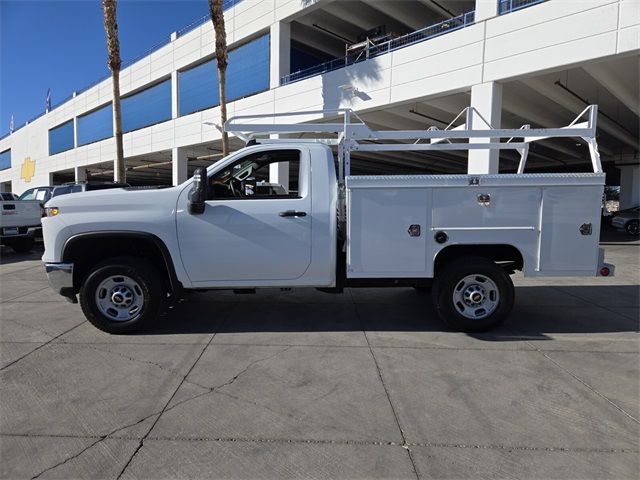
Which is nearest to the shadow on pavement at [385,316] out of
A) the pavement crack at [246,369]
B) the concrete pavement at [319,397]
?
the concrete pavement at [319,397]

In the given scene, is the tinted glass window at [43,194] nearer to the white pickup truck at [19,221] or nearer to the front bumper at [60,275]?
the white pickup truck at [19,221]

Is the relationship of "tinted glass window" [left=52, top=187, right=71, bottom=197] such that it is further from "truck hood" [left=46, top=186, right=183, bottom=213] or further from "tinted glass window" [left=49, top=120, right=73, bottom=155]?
"tinted glass window" [left=49, top=120, right=73, bottom=155]

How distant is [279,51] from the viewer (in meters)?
17.8

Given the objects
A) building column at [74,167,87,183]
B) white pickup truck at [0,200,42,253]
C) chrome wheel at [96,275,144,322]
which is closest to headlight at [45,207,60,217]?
chrome wheel at [96,275,144,322]

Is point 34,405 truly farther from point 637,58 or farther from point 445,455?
point 637,58

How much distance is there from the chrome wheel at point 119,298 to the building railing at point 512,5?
12129 millimetres

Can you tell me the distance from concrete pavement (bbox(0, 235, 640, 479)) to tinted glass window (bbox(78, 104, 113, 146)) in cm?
3175

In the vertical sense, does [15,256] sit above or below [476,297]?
below

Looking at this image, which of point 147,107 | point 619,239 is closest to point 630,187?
point 619,239

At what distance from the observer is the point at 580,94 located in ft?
47.7

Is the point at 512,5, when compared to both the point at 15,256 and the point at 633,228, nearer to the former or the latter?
the point at 633,228

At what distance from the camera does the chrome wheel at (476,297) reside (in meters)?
4.58

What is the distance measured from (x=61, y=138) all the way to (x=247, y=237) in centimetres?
4482

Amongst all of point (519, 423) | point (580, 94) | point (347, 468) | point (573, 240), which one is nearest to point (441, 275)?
point (573, 240)
